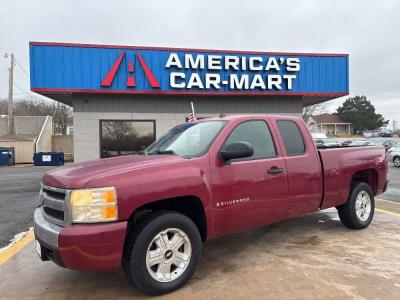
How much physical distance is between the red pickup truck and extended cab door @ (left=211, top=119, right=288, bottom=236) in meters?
0.01

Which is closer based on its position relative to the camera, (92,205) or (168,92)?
(92,205)

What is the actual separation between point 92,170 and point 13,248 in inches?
110

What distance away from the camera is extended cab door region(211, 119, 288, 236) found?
4445 millimetres

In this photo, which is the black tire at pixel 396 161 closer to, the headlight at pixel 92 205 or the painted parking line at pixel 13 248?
the painted parking line at pixel 13 248

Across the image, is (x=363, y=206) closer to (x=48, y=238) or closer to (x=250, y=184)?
(x=250, y=184)

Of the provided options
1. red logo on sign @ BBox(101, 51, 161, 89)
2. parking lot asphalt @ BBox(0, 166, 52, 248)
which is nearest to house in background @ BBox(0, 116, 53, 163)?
parking lot asphalt @ BBox(0, 166, 52, 248)

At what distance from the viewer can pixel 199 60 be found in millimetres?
15320

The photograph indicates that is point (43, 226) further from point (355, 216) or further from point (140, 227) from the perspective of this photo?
point (355, 216)

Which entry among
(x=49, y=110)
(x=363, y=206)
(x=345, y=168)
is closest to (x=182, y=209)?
(x=345, y=168)

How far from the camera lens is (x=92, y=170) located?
395cm

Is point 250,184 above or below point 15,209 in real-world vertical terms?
above

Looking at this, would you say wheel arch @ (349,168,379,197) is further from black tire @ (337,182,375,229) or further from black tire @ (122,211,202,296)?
black tire @ (122,211,202,296)

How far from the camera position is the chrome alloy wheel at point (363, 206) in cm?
643

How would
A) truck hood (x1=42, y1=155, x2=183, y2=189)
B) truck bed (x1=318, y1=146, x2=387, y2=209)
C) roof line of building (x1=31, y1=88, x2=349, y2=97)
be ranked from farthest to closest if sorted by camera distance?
roof line of building (x1=31, y1=88, x2=349, y2=97), truck bed (x1=318, y1=146, x2=387, y2=209), truck hood (x1=42, y1=155, x2=183, y2=189)
